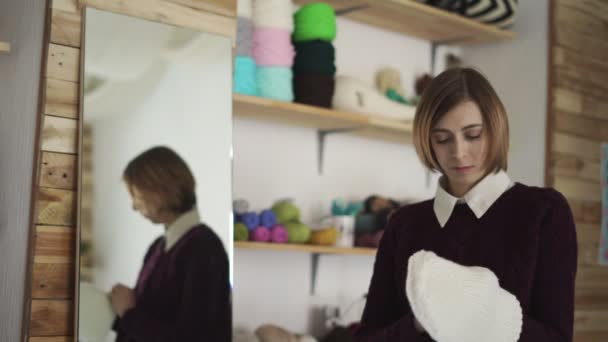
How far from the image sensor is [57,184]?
5.02 feet

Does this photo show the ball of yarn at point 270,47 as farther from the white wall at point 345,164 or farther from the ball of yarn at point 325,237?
the ball of yarn at point 325,237

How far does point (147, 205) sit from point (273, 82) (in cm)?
59

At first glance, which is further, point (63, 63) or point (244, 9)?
point (244, 9)

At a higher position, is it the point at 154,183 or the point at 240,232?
the point at 154,183

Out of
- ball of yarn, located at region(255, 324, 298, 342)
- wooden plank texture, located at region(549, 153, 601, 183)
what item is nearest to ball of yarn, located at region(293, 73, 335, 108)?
ball of yarn, located at region(255, 324, 298, 342)

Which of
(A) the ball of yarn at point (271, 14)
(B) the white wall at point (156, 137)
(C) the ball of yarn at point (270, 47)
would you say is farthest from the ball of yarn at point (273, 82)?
(B) the white wall at point (156, 137)

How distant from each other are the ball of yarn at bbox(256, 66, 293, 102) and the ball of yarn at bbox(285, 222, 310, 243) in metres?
0.37

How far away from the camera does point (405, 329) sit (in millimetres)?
931

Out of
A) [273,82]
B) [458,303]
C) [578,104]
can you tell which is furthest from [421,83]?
[458,303]

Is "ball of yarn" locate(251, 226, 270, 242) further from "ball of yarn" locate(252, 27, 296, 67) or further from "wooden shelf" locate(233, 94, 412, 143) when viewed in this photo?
"ball of yarn" locate(252, 27, 296, 67)

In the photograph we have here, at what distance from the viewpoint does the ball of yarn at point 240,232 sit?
2.00m

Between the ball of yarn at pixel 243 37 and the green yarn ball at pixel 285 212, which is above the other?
the ball of yarn at pixel 243 37

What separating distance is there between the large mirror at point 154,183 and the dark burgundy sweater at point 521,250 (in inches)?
27.7

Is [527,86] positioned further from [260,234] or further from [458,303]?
[458,303]
